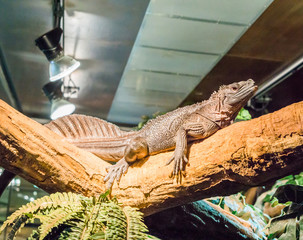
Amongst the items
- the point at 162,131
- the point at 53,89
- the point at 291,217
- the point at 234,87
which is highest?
the point at 53,89

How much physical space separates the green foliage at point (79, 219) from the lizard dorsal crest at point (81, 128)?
1232 millimetres

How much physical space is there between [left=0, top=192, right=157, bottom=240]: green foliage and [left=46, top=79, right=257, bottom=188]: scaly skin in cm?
62

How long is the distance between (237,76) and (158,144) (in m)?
1.56

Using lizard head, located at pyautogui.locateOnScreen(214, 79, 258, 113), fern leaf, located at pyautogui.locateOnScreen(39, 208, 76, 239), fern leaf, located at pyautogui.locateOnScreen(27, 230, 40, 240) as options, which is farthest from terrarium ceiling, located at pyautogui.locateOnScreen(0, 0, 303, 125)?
fern leaf, located at pyautogui.locateOnScreen(27, 230, 40, 240)

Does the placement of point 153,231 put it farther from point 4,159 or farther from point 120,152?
point 4,159

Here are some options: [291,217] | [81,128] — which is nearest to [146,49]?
[81,128]

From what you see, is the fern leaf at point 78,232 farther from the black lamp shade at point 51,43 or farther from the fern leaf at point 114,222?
the black lamp shade at point 51,43

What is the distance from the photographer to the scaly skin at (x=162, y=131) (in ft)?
9.91

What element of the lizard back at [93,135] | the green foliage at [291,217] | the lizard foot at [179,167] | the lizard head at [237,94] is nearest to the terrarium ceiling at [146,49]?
the lizard head at [237,94]

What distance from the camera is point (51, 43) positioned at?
491 cm

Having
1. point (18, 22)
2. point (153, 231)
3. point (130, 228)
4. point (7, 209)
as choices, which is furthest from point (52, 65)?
point (130, 228)

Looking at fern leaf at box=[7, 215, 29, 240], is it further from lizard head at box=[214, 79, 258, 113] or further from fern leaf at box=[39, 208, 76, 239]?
lizard head at box=[214, 79, 258, 113]

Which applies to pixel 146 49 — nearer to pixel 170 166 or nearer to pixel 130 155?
pixel 130 155

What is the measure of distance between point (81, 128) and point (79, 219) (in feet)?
5.10
